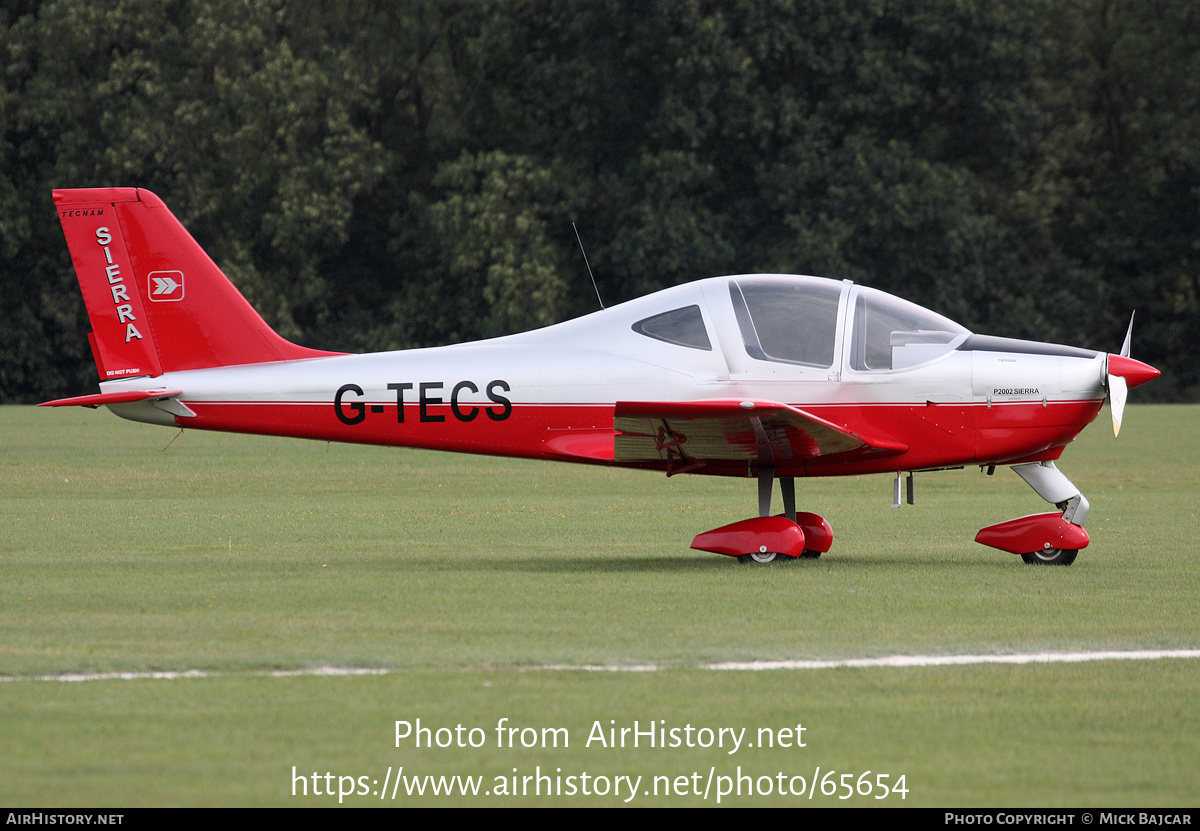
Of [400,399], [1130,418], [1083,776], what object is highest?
[400,399]

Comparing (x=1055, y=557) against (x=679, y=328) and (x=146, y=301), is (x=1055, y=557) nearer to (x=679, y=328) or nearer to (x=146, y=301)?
(x=679, y=328)

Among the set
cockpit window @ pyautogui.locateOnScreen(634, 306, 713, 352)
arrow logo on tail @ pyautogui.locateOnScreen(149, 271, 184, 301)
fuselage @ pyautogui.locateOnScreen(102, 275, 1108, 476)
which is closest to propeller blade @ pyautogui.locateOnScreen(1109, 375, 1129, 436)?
fuselage @ pyautogui.locateOnScreen(102, 275, 1108, 476)

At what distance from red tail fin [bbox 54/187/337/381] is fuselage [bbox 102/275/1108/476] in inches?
11.2

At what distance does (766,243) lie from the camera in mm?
48656

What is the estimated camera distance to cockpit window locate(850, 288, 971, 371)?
12594 millimetres

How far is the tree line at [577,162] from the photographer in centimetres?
4747

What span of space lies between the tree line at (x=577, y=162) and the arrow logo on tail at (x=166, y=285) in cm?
3332

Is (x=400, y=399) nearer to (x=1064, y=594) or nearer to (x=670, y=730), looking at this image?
(x=1064, y=594)

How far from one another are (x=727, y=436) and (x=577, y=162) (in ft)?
129

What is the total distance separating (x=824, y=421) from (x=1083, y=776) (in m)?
6.11

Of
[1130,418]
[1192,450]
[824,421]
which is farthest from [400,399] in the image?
[1130,418]

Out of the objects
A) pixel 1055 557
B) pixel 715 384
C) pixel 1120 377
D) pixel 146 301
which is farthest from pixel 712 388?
pixel 146 301

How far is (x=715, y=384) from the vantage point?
12.5 m

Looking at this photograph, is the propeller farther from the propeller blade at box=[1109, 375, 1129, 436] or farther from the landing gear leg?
the landing gear leg
